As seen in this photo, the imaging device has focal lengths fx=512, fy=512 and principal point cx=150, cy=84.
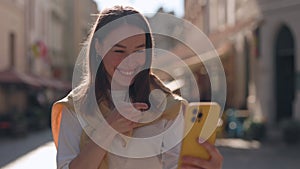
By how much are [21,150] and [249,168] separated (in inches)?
271

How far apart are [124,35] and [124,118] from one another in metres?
0.28

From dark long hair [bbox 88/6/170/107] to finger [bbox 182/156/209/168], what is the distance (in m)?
0.22

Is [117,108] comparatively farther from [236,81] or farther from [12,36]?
[12,36]

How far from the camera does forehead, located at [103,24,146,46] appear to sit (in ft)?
5.49

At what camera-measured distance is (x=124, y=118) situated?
1.59 m

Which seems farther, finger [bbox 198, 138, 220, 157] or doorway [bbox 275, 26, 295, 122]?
doorway [bbox 275, 26, 295, 122]

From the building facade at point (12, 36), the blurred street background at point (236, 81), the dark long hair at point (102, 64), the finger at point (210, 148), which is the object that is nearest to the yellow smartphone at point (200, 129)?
the finger at point (210, 148)

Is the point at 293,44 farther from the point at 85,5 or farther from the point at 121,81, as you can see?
the point at 85,5

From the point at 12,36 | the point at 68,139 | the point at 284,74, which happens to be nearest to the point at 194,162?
the point at 68,139

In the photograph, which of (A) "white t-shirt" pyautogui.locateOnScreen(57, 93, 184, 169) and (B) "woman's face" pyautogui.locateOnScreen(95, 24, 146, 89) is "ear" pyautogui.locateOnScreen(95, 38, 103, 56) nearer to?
(B) "woman's face" pyautogui.locateOnScreen(95, 24, 146, 89)

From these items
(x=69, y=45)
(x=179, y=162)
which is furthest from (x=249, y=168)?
(x=69, y=45)

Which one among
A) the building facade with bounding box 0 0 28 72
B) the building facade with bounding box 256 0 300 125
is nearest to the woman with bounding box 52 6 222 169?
the building facade with bounding box 256 0 300 125

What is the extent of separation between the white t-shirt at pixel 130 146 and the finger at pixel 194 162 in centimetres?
3

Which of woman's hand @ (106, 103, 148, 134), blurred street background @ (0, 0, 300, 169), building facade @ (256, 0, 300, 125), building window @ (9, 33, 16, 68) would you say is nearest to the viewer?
woman's hand @ (106, 103, 148, 134)
